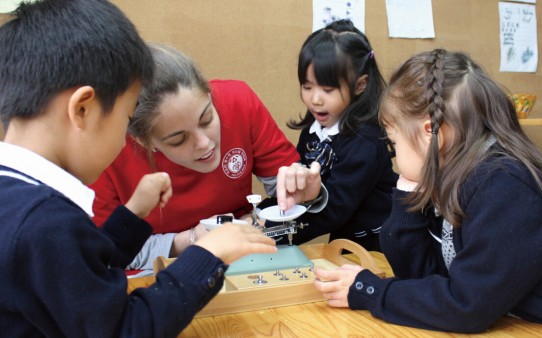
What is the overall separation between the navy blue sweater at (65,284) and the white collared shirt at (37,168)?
0.05 feet

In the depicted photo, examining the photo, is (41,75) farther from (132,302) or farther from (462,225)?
(462,225)

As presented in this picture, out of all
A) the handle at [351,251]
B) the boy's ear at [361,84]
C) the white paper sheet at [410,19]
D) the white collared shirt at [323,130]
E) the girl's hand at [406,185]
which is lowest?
the handle at [351,251]

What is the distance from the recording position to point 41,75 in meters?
0.64

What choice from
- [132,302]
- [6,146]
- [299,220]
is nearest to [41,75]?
Result: [6,146]

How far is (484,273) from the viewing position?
76cm

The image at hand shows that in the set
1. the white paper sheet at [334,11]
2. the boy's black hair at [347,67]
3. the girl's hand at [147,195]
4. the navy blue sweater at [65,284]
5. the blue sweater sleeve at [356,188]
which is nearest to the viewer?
the navy blue sweater at [65,284]

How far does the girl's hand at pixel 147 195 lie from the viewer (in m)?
0.96

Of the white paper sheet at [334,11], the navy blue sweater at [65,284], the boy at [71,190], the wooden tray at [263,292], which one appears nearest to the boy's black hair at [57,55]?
the boy at [71,190]

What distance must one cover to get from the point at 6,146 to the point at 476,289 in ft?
2.21

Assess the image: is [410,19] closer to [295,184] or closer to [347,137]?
[347,137]

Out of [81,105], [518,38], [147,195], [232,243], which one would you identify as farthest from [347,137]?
[518,38]

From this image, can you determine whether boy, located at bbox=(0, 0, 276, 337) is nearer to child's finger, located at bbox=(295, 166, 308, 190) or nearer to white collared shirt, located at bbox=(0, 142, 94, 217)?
white collared shirt, located at bbox=(0, 142, 94, 217)

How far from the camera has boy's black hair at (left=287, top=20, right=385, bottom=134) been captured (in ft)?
4.76

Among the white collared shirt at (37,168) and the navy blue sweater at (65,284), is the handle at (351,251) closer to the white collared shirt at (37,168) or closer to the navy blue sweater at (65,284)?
the navy blue sweater at (65,284)
